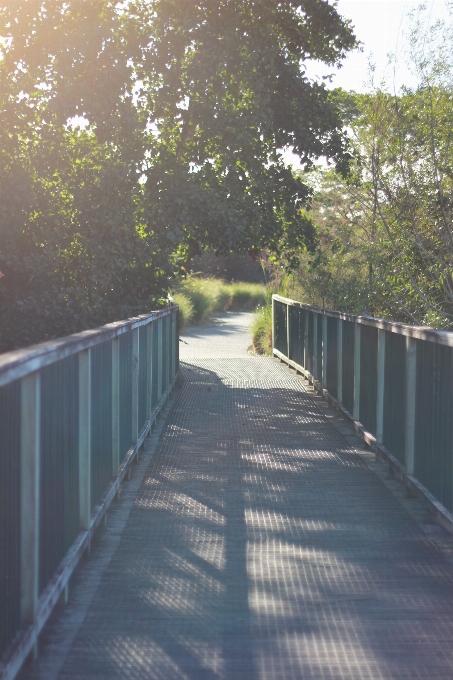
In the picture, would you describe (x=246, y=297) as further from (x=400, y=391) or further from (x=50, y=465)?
(x=50, y=465)

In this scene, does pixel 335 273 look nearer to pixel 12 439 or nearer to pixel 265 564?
pixel 265 564

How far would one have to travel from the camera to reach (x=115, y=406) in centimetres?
681

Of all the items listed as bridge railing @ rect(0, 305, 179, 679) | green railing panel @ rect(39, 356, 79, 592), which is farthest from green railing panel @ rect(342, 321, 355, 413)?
green railing panel @ rect(39, 356, 79, 592)

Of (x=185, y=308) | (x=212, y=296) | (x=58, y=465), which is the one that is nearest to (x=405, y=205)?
(x=58, y=465)

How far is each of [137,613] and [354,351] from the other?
6.05 metres

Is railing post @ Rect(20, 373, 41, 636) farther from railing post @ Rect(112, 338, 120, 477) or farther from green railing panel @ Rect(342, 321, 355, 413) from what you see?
green railing panel @ Rect(342, 321, 355, 413)

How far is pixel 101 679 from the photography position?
3.82 metres

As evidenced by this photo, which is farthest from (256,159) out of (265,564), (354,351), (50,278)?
(265,564)

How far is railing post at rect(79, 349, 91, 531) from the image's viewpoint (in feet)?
17.0

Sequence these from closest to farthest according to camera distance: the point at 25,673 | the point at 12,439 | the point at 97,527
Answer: the point at 12,439
the point at 25,673
the point at 97,527

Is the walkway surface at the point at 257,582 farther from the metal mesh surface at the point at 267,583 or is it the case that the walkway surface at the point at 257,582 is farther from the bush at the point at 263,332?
the bush at the point at 263,332

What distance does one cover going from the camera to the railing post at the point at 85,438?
5180 mm

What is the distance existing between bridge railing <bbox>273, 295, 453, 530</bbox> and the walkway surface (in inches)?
14.2

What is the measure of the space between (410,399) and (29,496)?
3.91 metres
